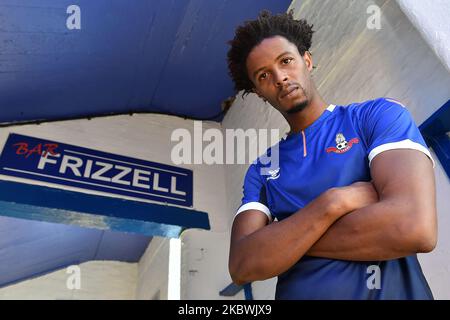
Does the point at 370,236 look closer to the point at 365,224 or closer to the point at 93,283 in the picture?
the point at 365,224

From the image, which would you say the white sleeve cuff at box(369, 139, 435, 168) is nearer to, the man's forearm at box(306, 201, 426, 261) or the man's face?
the man's forearm at box(306, 201, 426, 261)

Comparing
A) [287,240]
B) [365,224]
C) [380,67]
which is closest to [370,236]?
[365,224]

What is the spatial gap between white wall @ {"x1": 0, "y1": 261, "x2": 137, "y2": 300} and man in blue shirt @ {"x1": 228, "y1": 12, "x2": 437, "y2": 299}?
433 cm

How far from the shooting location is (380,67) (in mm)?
1624

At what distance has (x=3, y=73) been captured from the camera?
2.17 metres

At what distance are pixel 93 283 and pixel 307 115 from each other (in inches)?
178

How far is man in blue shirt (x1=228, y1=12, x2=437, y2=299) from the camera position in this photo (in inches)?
25.9

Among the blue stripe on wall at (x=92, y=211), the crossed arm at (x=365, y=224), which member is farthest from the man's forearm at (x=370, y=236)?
the blue stripe on wall at (x=92, y=211)

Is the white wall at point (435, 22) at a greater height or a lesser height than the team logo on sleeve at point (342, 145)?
greater

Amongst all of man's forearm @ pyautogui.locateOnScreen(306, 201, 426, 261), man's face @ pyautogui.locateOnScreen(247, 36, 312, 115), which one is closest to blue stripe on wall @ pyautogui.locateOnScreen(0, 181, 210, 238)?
man's face @ pyautogui.locateOnScreen(247, 36, 312, 115)

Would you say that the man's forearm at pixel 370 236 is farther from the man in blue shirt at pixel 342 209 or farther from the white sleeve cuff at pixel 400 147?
the white sleeve cuff at pixel 400 147

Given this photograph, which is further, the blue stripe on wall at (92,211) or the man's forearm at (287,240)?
the blue stripe on wall at (92,211)

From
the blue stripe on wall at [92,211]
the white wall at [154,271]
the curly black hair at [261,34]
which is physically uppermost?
the white wall at [154,271]

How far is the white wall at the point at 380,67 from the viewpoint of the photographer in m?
1.24
